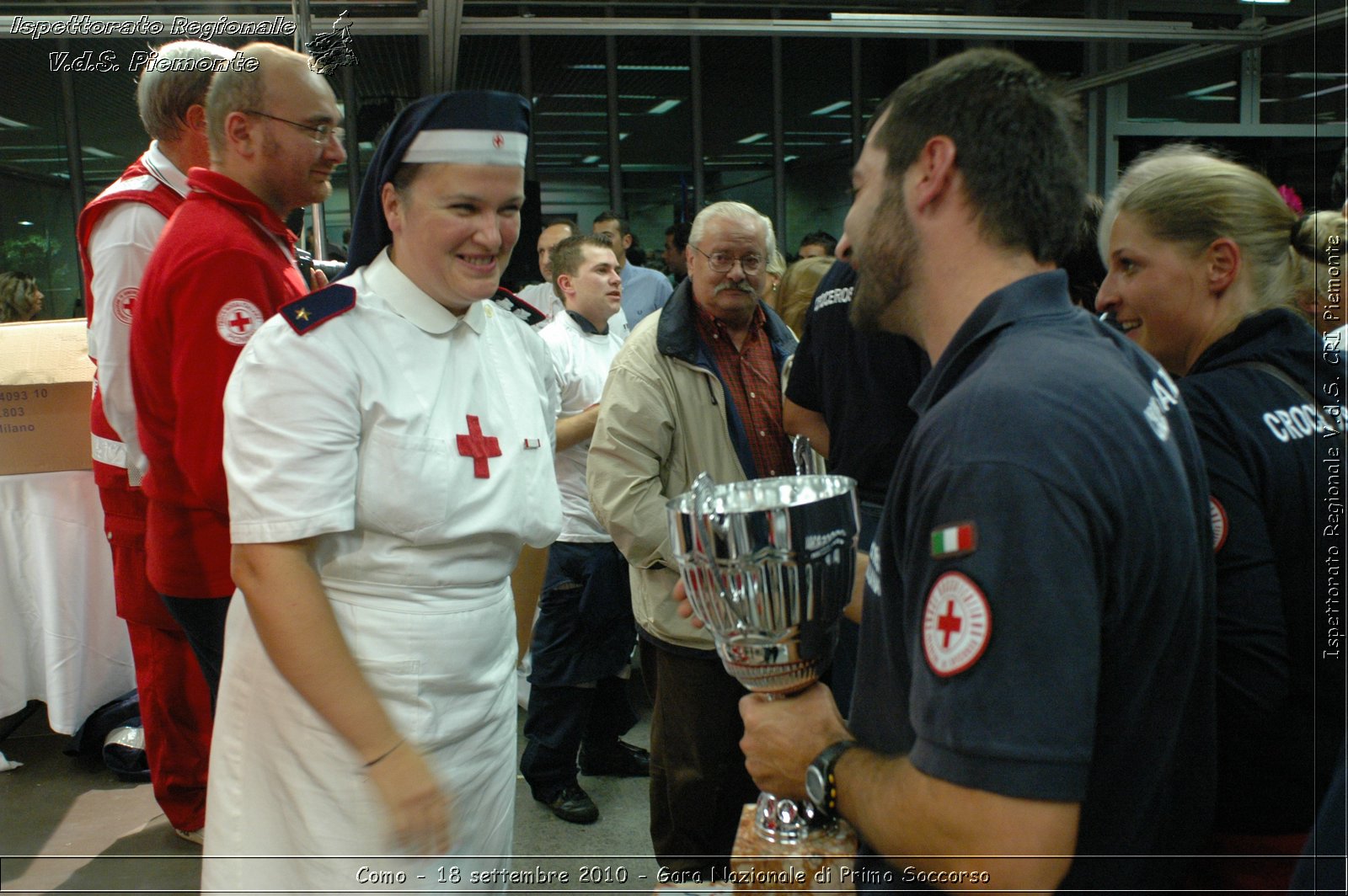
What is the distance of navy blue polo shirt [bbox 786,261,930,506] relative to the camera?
2.28m

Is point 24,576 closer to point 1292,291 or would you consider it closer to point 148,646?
point 148,646

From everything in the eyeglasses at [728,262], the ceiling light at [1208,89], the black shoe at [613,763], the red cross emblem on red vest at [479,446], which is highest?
the ceiling light at [1208,89]

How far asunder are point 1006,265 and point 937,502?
0.32 m

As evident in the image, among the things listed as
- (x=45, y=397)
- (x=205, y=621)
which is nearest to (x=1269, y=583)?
(x=205, y=621)

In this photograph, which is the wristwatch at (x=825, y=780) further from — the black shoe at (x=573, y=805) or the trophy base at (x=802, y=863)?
the black shoe at (x=573, y=805)

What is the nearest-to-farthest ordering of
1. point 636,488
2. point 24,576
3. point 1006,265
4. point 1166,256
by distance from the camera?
1. point 1006,265
2. point 1166,256
3. point 636,488
4. point 24,576

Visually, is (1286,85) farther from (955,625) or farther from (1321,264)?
(955,625)

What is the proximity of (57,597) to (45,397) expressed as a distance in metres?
0.75

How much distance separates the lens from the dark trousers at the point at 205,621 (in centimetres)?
230

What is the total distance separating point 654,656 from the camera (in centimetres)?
Result: 281

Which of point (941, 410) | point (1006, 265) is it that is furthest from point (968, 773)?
point (1006, 265)

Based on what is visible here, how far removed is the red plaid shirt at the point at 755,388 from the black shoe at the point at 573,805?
4.61 ft

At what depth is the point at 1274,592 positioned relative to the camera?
4.34ft

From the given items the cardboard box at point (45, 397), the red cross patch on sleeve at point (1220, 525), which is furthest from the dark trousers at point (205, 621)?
the red cross patch on sleeve at point (1220, 525)
